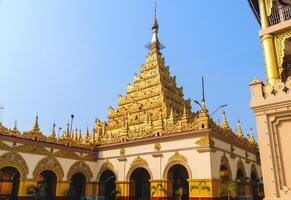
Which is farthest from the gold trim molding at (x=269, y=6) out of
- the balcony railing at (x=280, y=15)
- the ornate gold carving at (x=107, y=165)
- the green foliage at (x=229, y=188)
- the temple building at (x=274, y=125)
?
the ornate gold carving at (x=107, y=165)

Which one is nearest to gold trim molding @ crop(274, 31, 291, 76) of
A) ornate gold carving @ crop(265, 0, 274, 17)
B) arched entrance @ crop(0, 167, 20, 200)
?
ornate gold carving @ crop(265, 0, 274, 17)

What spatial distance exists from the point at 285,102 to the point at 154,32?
35745mm

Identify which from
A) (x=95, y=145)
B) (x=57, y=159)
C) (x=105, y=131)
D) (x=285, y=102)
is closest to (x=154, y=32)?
(x=105, y=131)

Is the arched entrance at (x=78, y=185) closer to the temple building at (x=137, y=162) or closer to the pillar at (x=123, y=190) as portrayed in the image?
the temple building at (x=137, y=162)

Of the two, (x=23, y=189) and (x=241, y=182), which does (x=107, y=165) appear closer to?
(x=23, y=189)

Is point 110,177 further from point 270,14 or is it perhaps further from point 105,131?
point 270,14

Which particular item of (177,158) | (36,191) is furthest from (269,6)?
(36,191)

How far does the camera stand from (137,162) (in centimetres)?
2253

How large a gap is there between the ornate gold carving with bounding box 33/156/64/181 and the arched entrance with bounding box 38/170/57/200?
1.53 ft

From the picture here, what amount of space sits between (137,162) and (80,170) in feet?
17.2

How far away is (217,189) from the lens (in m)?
18.5

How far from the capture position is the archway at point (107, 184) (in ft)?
82.6

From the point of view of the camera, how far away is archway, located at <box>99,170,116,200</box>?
82.6 ft

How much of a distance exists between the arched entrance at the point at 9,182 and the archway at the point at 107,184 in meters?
7.03
